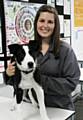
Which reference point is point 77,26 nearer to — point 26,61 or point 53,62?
point 53,62

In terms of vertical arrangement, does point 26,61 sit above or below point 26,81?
above

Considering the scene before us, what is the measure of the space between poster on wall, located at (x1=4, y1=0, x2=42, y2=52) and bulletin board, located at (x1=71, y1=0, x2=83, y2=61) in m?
1.11

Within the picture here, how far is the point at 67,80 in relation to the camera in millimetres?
1524

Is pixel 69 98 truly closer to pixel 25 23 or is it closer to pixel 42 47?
pixel 42 47

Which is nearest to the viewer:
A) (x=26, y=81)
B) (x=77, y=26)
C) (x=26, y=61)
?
(x=26, y=61)

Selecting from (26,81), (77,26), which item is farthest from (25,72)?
(77,26)

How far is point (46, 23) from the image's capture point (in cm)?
150

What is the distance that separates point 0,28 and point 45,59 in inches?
28.0

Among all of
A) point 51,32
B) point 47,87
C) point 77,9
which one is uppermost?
point 77,9

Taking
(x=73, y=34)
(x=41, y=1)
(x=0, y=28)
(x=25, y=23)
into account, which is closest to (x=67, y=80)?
(x=0, y=28)

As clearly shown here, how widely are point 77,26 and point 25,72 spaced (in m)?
2.56

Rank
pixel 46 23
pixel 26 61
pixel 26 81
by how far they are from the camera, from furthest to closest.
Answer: pixel 46 23, pixel 26 81, pixel 26 61

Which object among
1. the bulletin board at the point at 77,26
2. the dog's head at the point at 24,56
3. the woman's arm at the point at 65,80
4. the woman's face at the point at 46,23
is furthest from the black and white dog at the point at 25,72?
the bulletin board at the point at 77,26

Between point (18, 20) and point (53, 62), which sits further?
point (18, 20)
